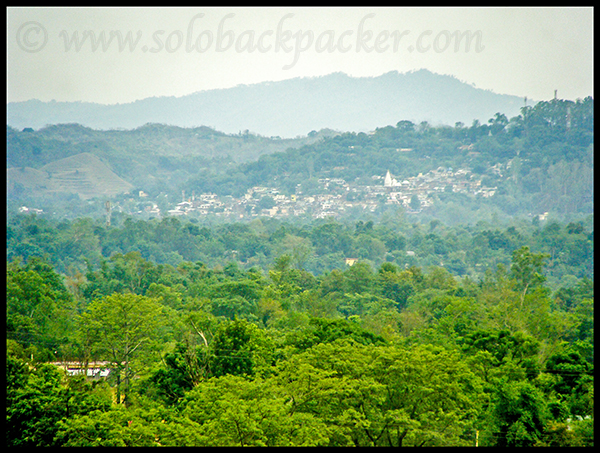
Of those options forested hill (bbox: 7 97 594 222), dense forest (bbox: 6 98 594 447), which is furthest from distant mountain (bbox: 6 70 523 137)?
dense forest (bbox: 6 98 594 447)

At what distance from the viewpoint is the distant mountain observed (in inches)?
6048

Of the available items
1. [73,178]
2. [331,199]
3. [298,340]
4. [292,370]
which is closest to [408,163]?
[331,199]

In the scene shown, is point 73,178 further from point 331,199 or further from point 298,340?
point 298,340

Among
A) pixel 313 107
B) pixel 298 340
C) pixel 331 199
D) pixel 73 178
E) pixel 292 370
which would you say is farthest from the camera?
pixel 313 107

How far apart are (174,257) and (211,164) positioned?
69.3 metres

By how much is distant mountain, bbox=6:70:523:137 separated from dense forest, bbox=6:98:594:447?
91875 mm

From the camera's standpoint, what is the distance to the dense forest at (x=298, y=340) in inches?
414

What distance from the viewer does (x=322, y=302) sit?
27.4m

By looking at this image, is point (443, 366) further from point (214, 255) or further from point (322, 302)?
point (214, 255)

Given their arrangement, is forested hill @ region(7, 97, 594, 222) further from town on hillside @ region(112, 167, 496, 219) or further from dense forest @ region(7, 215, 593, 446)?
dense forest @ region(7, 215, 593, 446)

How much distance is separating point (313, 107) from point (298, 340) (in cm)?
15961

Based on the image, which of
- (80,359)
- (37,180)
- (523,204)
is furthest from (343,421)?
(37,180)

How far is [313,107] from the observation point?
172m

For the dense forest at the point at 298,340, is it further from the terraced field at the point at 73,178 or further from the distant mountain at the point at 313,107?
the distant mountain at the point at 313,107
